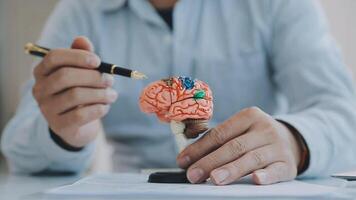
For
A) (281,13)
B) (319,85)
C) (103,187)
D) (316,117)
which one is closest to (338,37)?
(281,13)

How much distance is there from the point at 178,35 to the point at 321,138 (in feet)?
1.44

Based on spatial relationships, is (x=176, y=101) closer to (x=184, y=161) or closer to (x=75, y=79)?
(x=184, y=161)

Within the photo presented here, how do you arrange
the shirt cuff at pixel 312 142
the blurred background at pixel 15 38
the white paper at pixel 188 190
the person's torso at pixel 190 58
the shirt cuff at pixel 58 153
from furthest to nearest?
1. the blurred background at pixel 15 38
2. the person's torso at pixel 190 58
3. the shirt cuff at pixel 58 153
4. the shirt cuff at pixel 312 142
5. the white paper at pixel 188 190

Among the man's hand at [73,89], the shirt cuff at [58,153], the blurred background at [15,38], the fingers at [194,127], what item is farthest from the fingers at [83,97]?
the blurred background at [15,38]

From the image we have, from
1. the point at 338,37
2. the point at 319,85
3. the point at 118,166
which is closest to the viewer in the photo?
the point at 319,85

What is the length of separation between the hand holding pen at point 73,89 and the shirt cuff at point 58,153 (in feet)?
0.16

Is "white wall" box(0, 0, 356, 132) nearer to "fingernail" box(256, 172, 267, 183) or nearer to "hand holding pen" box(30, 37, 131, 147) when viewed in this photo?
"hand holding pen" box(30, 37, 131, 147)

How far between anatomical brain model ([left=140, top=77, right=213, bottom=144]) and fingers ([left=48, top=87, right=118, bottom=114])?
0.19 m

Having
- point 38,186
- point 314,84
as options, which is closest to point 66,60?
point 38,186

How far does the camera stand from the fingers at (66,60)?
0.80 meters

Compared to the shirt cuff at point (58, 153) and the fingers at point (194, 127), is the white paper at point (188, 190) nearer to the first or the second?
the fingers at point (194, 127)

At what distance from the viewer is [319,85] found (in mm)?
991

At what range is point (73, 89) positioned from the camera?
0.84 metres

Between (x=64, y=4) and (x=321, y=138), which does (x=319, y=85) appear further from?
(x=64, y=4)
